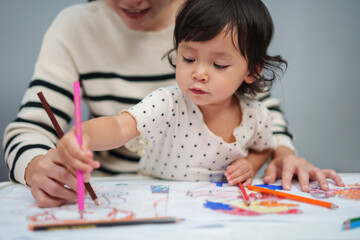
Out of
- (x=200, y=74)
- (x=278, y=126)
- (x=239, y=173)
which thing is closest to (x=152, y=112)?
(x=200, y=74)

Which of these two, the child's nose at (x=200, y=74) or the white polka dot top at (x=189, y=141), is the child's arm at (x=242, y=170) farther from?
the child's nose at (x=200, y=74)

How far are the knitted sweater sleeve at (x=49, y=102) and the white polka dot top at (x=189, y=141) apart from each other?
22 cm

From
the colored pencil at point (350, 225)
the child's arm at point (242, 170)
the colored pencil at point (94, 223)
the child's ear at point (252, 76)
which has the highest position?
the child's ear at point (252, 76)

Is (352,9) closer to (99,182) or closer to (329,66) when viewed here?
(329,66)

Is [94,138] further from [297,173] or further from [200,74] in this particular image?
[297,173]

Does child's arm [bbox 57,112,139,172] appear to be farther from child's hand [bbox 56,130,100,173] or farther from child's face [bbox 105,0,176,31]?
child's face [bbox 105,0,176,31]

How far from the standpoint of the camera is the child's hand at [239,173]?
2.59 feet

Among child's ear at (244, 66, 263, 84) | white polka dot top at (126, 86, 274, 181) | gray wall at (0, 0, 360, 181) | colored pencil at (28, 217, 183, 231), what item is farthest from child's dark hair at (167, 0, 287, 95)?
gray wall at (0, 0, 360, 181)

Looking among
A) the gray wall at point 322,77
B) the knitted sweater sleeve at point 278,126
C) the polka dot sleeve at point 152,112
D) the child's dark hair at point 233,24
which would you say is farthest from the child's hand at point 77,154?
the gray wall at point 322,77

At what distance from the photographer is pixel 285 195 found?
69 centimetres

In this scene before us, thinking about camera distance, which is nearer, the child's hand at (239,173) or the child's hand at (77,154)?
the child's hand at (77,154)

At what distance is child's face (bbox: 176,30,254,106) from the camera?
0.71 m

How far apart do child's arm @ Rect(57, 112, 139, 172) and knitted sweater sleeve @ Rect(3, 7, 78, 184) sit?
213mm

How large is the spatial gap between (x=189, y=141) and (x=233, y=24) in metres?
0.26
